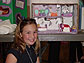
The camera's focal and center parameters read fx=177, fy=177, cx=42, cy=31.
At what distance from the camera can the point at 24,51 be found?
1462 mm

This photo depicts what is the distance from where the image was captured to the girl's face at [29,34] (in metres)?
1.44

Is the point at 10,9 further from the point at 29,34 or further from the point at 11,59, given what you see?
the point at 11,59

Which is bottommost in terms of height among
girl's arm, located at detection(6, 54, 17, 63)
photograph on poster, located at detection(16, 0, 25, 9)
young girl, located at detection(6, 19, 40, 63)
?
girl's arm, located at detection(6, 54, 17, 63)

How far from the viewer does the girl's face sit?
4.72ft

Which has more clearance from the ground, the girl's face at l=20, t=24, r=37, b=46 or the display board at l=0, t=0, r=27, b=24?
the display board at l=0, t=0, r=27, b=24

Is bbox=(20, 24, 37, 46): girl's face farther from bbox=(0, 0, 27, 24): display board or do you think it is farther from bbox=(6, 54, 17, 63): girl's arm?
bbox=(0, 0, 27, 24): display board

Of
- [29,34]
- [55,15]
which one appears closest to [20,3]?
[55,15]

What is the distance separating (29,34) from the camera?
4.73ft

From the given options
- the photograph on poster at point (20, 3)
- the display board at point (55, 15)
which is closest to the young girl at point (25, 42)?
the display board at point (55, 15)

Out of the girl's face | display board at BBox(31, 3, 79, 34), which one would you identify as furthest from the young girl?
display board at BBox(31, 3, 79, 34)

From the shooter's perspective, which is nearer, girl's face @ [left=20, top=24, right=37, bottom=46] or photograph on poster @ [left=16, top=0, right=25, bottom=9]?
girl's face @ [left=20, top=24, right=37, bottom=46]

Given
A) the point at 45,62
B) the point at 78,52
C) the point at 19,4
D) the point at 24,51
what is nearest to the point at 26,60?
the point at 24,51

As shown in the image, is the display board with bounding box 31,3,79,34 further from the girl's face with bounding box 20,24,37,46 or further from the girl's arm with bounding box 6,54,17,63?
the girl's arm with bounding box 6,54,17,63

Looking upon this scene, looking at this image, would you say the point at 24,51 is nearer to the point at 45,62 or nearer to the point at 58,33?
the point at 58,33
